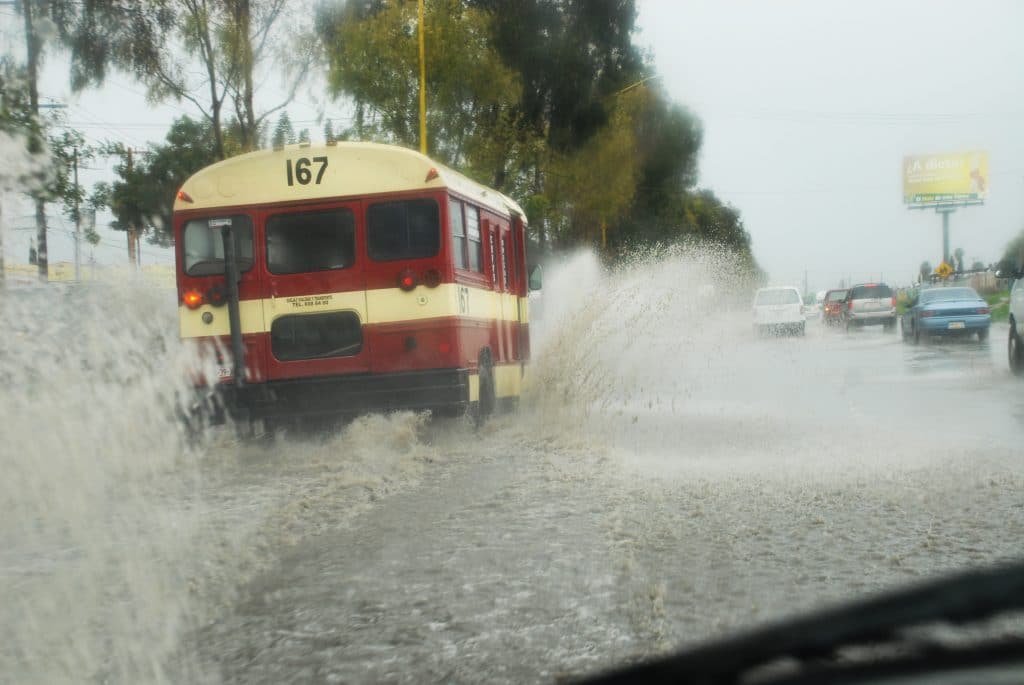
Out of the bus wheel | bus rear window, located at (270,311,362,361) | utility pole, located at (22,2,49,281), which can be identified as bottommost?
the bus wheel

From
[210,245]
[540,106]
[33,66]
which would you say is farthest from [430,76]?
[210,245]

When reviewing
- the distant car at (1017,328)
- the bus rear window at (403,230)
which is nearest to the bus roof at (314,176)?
the bus rear window at (403,230)

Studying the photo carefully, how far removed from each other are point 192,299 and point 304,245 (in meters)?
1.14

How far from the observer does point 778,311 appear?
42625mm

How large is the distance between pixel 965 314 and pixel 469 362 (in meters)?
23.0

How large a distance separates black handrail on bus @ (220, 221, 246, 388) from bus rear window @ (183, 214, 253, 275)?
106mm

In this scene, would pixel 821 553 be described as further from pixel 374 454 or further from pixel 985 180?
pixel 985 180

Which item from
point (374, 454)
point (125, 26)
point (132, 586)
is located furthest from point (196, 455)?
point (125, 26)

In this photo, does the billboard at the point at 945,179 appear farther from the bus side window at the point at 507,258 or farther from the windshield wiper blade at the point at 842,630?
the windshield wiper blade at the point at 842,630

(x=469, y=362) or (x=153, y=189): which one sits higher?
(x=153, y=189)

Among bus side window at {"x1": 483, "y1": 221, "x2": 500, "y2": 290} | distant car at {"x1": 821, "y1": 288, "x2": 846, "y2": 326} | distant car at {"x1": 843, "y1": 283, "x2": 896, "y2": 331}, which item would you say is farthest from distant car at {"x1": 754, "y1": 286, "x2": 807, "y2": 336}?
bus side window at {"x1": 483, "y1": 221, "x2": 500, "y2": 290}

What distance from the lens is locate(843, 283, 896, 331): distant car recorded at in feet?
157

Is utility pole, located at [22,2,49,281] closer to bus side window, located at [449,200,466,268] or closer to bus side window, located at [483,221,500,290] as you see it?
bus side window, located at [483,221,500,290]

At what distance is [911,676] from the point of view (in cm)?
149
